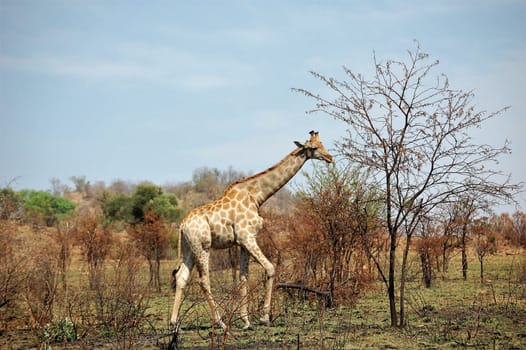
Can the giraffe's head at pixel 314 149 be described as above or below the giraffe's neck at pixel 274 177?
above

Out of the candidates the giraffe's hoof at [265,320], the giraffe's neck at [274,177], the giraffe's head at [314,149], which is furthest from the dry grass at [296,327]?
the giraffe's head at [314,149]

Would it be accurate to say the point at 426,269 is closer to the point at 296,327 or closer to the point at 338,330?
the point at 296,327

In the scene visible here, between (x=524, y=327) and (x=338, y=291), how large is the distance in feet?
14.0

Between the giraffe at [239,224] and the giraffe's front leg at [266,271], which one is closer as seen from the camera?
the giraffe's front leg at [266,271]

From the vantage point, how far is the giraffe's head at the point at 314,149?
1215cm

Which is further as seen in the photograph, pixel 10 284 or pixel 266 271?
pixel 10 284

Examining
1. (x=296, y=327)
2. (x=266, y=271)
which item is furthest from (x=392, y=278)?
(x=266, y=271)

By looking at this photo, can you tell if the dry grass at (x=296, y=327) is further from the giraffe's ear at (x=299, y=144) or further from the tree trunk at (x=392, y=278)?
the giraffe's ear at (x=299, y=144)

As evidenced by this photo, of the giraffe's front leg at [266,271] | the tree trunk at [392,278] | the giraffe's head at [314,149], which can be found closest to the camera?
the tree trunk at [392,278]

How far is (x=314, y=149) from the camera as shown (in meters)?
12.2

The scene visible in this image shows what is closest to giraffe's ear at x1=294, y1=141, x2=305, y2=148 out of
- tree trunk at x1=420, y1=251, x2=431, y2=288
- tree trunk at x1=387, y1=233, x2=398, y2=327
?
tree trunk at x1=387, y1=233, x2=398, y2=327

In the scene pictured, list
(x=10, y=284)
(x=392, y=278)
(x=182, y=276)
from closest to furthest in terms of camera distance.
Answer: (x=392, y=278) → (x=182, y=276) → (x=10, y=284)

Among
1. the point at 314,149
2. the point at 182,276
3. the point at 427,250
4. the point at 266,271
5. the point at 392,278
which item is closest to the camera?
the point at 392,278

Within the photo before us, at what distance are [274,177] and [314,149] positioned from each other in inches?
36.8
